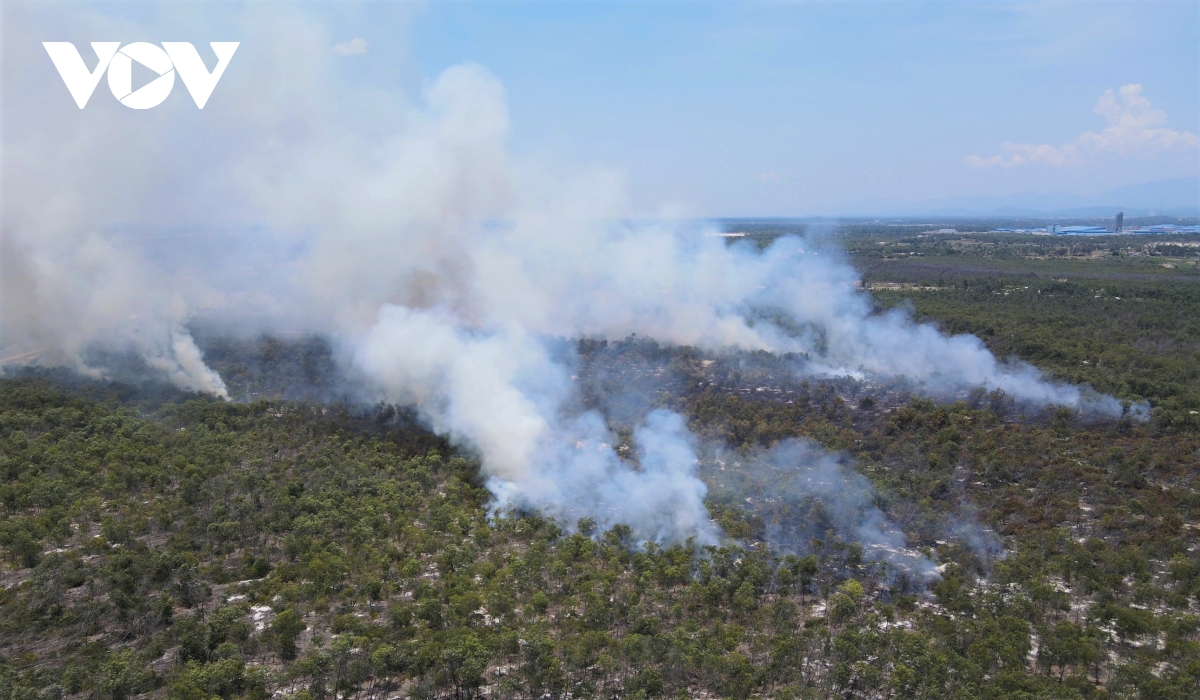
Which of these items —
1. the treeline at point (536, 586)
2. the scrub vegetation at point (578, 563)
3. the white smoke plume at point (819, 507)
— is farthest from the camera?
the white smoke plume at point (819, 507)

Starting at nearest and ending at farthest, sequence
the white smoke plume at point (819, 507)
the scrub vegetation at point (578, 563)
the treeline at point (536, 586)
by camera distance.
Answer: the treeline at point (536, 586) < the scrub vegetation at point (578, 563) < the white smoke plume at point (819, 507)

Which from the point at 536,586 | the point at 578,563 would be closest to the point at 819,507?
the point at 578,563

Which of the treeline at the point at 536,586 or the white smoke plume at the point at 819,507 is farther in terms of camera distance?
the white smoke plume at the point at 819,507

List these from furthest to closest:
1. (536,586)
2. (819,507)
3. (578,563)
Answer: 1. (819,507)
2. (578,563)
3. (536,586)

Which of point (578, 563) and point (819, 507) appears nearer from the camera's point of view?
point (578, 563)

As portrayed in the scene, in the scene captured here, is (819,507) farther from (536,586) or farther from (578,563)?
(536,586)

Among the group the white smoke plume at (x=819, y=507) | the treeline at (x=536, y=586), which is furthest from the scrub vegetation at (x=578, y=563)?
the white smoke plume at (x=819, y=507)

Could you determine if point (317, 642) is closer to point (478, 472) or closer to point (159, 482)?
point (478, 472)

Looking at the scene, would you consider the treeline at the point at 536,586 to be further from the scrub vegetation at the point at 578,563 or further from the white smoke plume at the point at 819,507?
the white smoke plume at the point at 819,507

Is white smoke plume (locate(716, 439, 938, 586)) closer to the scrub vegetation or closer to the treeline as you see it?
the scrub vegetation

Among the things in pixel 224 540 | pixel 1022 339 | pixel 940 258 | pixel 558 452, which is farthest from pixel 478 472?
pixel 940 258

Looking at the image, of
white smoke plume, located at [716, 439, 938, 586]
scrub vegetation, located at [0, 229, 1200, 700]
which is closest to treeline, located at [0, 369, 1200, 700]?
scrub vegetation, located at [0, 229, 1200, 700]
